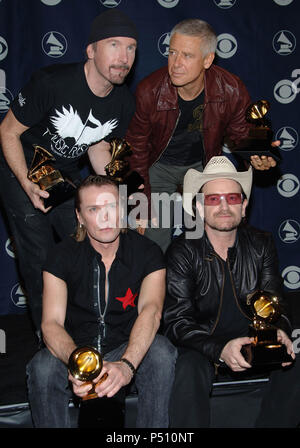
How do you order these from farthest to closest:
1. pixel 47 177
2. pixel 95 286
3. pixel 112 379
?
pixel 47 177
pixel 95 286
pixel 112 379

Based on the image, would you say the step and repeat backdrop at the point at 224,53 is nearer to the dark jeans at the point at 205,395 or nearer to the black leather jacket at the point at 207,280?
the black leather jacket at the point at 207,280

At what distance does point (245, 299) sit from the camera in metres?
3.23

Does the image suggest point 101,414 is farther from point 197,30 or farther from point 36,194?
point 197,30

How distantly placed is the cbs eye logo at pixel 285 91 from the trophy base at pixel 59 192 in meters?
2.61

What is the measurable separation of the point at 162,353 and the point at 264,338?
1.77ft

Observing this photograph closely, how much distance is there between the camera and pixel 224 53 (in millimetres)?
4855

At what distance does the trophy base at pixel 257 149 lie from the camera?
3.40m

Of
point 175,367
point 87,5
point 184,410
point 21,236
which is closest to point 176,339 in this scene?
point 175,367

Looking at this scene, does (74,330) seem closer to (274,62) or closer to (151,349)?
(151,349)

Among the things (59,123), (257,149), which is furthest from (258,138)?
(59,123)

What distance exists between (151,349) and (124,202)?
0.98m

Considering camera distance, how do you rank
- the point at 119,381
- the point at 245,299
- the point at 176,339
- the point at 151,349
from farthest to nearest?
A: the point at 245,299 → the point at 176,339 → the point at 151,349 → the point at 119,381

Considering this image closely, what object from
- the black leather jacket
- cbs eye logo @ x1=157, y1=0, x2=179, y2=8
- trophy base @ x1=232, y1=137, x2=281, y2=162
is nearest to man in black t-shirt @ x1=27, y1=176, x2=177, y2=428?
the black leather jacket
